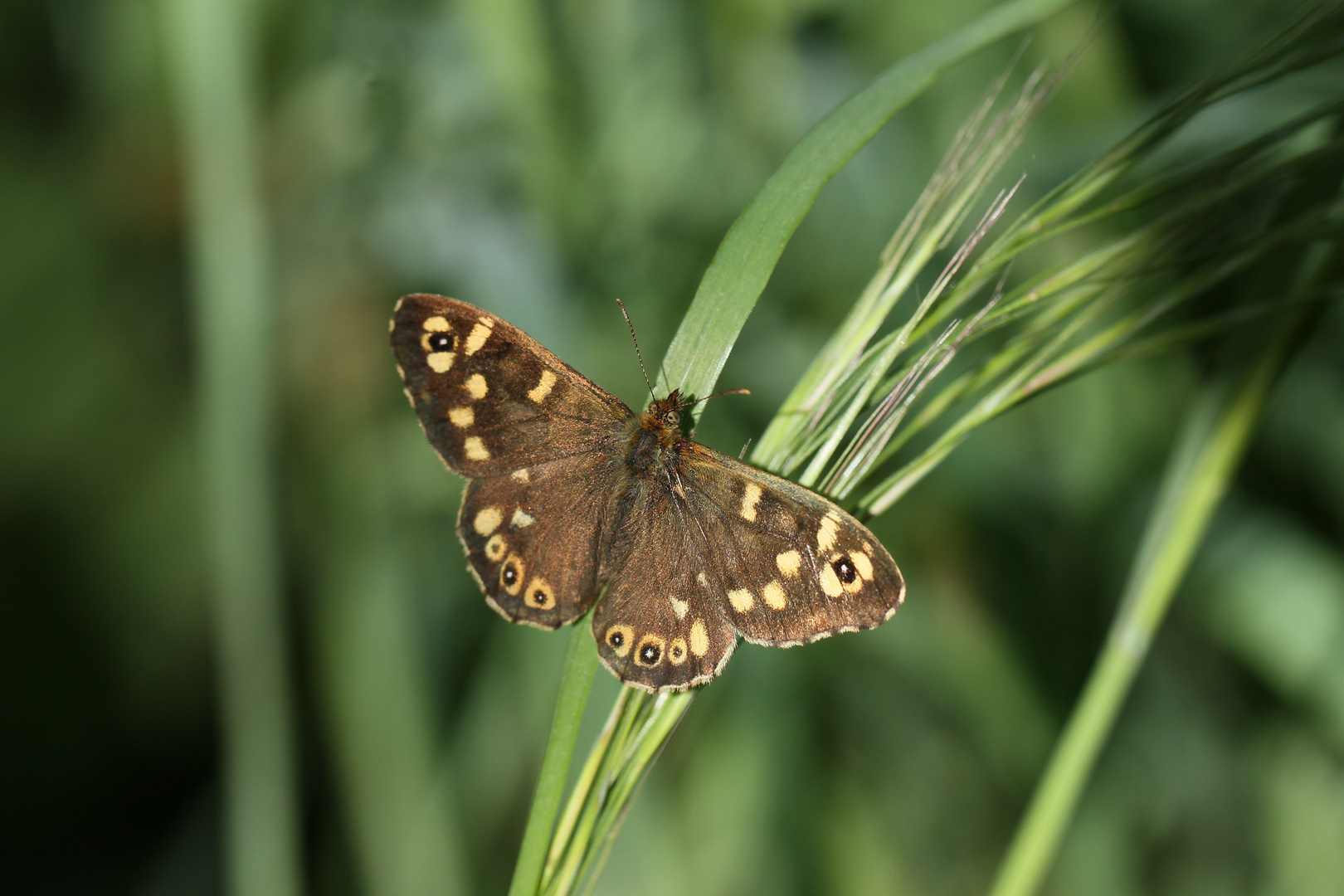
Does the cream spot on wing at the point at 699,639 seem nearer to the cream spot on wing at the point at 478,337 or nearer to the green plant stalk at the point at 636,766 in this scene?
the green plant stalk at the point at 636,766

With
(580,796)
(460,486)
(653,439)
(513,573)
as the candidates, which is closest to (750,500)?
(653,439)

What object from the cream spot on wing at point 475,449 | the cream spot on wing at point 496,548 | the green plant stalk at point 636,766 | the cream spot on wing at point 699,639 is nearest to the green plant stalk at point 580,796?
the green plant stalk at point 636,766

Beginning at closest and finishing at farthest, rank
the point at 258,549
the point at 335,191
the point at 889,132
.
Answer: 1. the point at 258,549
2. the point at 889,132
3. the point at 335,191

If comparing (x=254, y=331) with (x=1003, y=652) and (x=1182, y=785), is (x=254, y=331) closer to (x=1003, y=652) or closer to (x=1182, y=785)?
(x=1003, y=652)

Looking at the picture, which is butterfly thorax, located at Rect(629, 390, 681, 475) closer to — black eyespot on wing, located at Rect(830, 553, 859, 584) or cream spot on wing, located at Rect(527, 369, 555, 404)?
cream spot on wing, located at Rect(527, 369, 555, 404)

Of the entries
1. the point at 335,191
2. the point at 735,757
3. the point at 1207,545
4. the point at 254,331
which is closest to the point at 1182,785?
the point at 1207,545
